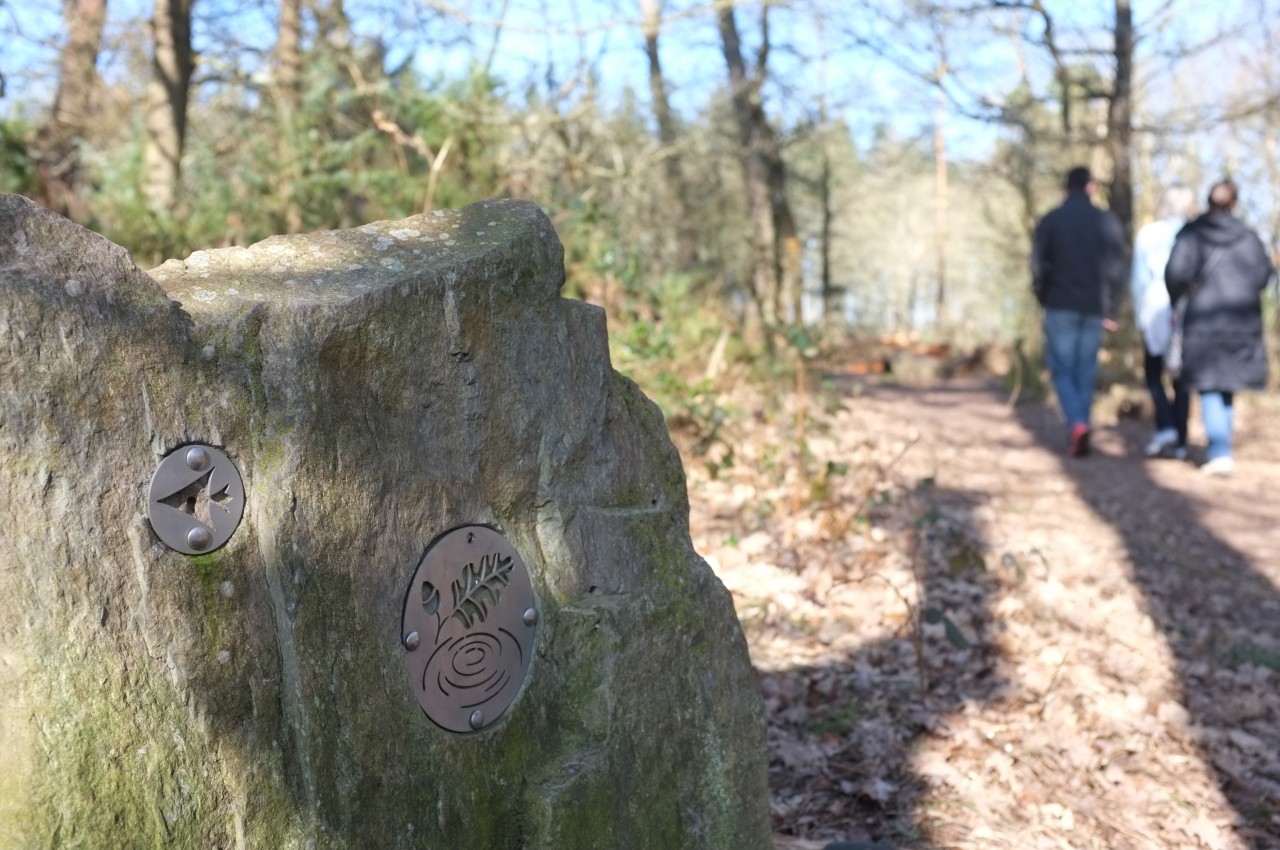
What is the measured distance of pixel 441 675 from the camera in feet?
6.77

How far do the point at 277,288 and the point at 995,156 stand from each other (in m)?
16.5

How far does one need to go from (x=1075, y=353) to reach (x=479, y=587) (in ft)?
22.3

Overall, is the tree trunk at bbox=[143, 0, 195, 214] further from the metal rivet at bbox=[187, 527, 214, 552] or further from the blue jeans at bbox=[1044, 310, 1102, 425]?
the metal rivet at bbox=[187, 527, 214, 552]

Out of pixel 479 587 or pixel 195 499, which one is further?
pixel 479 587

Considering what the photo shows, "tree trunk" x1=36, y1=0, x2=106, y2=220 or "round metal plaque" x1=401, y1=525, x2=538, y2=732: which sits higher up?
"tree trunk" x1=36, y1=0, x2=106, y2=220

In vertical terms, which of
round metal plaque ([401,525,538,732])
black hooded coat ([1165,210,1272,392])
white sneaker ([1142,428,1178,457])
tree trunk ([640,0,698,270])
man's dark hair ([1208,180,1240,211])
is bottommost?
white sneaker ([1142,428,1178,457])

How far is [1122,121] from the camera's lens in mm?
10523

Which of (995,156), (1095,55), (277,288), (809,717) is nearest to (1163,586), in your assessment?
(809,717)

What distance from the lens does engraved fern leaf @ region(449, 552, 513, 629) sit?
211 centimetres

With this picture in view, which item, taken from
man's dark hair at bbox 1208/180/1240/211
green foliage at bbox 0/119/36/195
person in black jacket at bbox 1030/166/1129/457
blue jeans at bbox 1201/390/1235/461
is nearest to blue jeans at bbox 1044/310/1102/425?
person in black jacket at bbox 1030/166/1129/457

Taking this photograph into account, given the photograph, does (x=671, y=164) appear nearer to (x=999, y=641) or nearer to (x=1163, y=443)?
(x=1163, y=443)

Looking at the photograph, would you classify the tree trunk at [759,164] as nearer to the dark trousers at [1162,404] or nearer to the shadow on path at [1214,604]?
the dark trousers at [1162,404]

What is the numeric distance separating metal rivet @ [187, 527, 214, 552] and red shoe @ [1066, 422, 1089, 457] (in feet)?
24.1

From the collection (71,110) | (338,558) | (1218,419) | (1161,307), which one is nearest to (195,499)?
(338,558)
